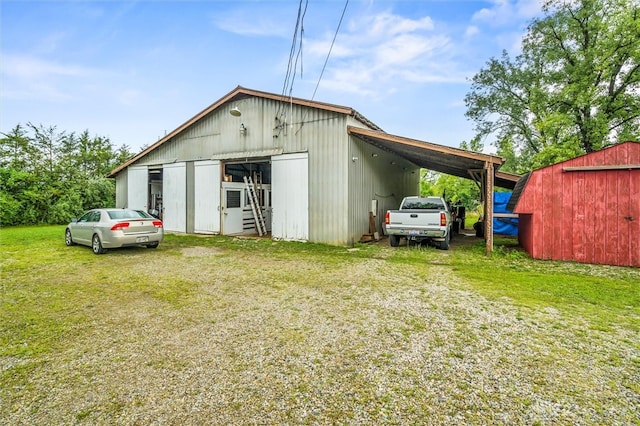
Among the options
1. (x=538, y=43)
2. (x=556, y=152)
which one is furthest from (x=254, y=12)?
(x=538, y=43)

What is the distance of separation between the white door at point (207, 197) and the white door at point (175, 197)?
2.53 ft

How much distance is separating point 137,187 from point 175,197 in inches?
123

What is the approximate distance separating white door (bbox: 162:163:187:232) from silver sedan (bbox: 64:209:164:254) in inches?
173

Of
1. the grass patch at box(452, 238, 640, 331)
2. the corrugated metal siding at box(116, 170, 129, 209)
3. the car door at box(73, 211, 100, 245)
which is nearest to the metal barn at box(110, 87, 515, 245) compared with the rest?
the corrugated metal siding at box(116, 170, 129, 209)

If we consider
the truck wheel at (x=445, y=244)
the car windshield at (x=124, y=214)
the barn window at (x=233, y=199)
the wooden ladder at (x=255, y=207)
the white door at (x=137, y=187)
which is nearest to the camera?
the car windshield at (x=124, y=214)

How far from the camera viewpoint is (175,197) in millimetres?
13969


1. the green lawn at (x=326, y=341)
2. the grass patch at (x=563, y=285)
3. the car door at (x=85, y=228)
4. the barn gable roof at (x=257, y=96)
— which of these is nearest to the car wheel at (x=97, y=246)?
the car door at (x=85, y=228)

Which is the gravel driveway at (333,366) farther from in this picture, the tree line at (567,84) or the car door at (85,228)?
the tree line at (567,84)

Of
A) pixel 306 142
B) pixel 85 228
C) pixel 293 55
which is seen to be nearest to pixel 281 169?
pixel 306 142

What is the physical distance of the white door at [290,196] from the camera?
35.8 ft

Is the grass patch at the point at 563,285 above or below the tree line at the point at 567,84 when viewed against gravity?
below

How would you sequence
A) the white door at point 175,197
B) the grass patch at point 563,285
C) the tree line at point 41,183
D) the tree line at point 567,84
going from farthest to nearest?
the tree line at point 41,183
the tree line at point 567,84
the white door at point 175,197
the grass patch at point 563,285

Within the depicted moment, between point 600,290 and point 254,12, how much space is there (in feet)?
29.6

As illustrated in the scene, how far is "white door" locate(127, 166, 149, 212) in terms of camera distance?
15164 millimetres
